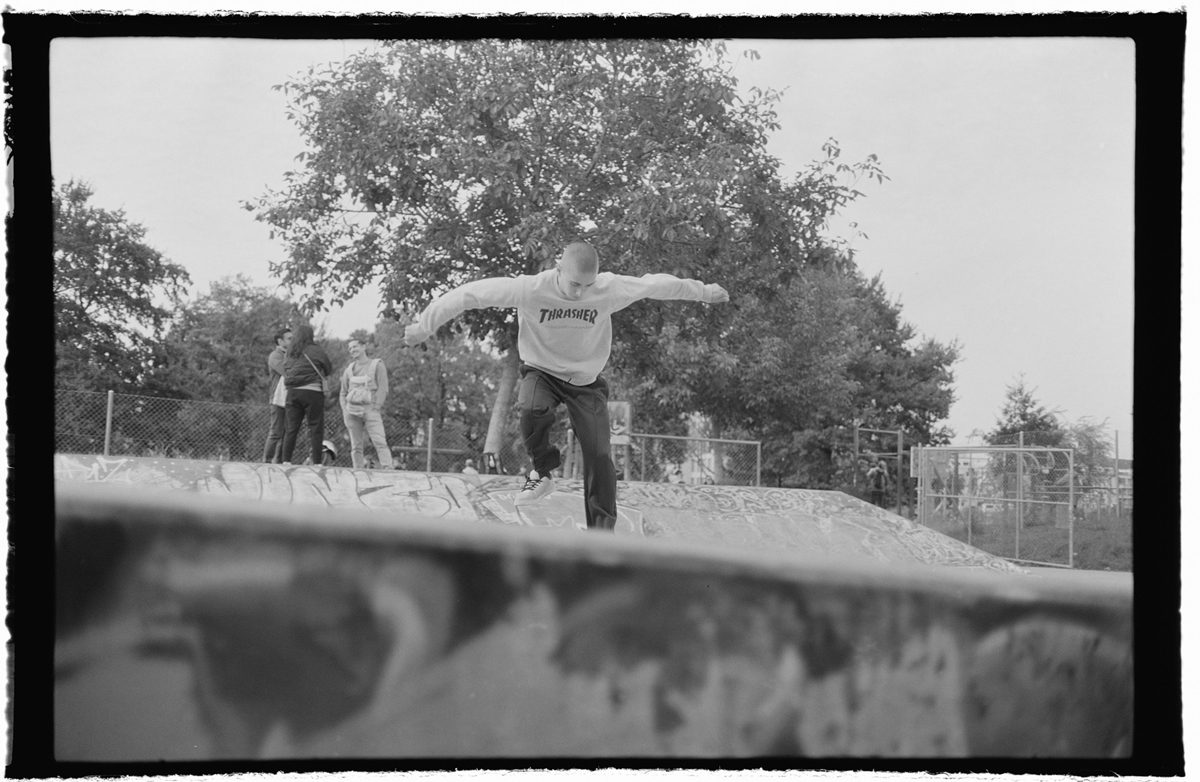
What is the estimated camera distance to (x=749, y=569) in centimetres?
255

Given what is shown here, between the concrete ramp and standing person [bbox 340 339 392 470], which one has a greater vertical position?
standing person [bbox 340 339 392 470]

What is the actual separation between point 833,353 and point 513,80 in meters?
2.45

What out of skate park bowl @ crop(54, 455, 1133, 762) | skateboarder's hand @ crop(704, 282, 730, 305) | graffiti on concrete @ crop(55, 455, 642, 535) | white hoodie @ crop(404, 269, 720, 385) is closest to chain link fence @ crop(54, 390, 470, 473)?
graffiti on concrete @ crop(55, 455, 642, 535)

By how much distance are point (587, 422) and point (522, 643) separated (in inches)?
90.4

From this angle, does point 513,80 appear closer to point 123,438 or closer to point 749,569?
point 123,438

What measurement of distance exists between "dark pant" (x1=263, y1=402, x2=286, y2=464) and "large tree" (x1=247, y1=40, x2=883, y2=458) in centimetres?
106

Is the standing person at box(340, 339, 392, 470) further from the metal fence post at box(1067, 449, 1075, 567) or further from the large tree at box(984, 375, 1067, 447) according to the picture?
the metal fence post at box(1067, 449, 1075, 567)

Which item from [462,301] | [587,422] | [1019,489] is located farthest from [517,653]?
[1019,489]

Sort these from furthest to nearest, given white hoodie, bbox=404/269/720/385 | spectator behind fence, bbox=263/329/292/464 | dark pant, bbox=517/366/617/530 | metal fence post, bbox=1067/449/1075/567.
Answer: spectator behind fence, bbox=263/329/292/464 → metal fence post, bbox=1067/449/1075/567 → dark pant, bbox=517/366/617/530 → white hoodie, bbox=404/269/720/385

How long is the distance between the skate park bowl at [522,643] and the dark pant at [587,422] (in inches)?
79.6

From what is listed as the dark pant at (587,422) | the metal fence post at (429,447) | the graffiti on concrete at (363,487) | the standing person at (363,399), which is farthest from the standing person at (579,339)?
the metal fence post at (429,447)

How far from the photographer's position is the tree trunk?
6.70 meters

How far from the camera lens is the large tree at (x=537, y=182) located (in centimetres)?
554

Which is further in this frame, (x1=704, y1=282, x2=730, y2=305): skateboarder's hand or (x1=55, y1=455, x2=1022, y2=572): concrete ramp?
(x1=55, y1=455, x2=1022, y2=572): concrete ramp
